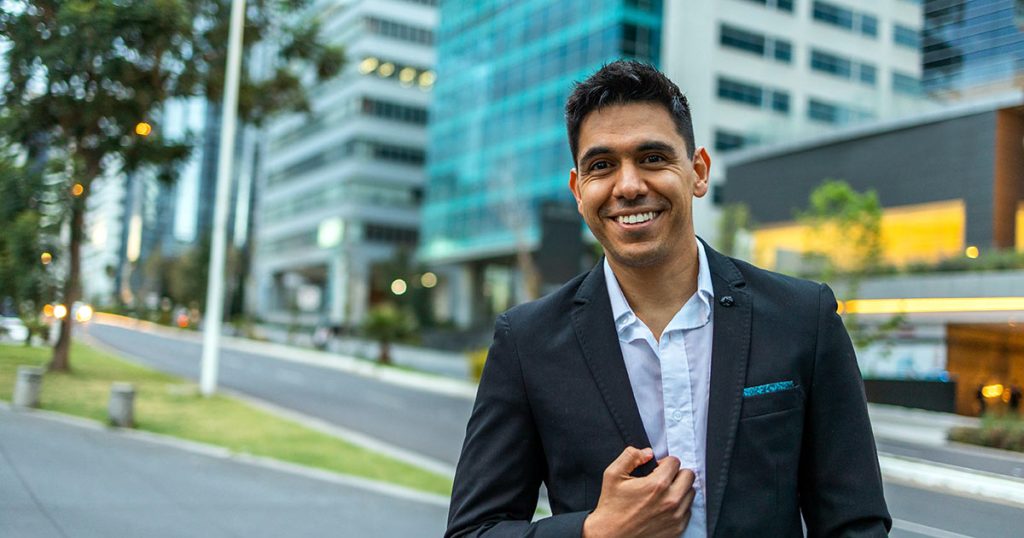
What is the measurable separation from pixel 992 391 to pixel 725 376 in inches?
73.1

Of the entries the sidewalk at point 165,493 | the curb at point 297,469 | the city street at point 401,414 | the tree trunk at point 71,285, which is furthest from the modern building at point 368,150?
the tree trunk at point 71,285

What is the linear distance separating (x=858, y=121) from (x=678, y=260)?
31.2 meters

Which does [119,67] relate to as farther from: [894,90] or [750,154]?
[750,154]

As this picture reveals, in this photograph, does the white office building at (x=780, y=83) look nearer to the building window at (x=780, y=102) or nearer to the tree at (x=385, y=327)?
the building window at (x=780, y=102)

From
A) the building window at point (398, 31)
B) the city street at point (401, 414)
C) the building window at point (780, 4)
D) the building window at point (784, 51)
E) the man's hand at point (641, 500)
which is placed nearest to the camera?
the man's hand at point (641, 500)

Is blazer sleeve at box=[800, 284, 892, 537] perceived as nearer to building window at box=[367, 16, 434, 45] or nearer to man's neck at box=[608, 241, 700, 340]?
man's neck at box=[608, 241, 700, 340]

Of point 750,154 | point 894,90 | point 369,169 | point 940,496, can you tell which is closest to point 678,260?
point 940,496

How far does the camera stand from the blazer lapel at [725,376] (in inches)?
66.4

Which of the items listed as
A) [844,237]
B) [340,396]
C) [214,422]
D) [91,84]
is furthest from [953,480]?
[844,237]

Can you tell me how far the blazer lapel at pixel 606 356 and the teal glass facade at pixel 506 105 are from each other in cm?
Answer: 3486

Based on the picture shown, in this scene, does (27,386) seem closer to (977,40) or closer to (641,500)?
(641,500)

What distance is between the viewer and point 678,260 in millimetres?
1883

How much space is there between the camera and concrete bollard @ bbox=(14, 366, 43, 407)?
358cm

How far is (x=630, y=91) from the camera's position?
71.2 inches
